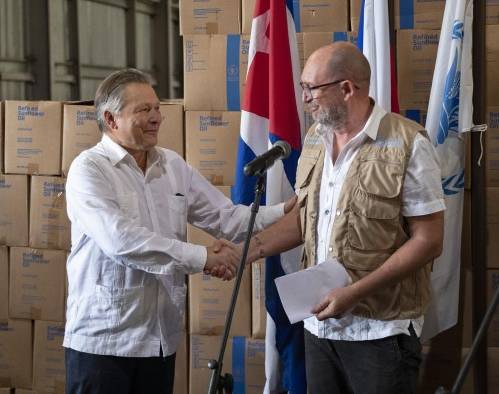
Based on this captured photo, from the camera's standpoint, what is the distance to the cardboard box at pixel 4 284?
3.48 meters

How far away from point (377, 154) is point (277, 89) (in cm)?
85

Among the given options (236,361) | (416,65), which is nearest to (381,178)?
(416,65)

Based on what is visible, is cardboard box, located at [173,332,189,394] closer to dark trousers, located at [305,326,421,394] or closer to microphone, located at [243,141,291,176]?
dark trousers, located at [305,326,421,394]

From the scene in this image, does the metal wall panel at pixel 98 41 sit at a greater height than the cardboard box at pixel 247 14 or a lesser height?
greater

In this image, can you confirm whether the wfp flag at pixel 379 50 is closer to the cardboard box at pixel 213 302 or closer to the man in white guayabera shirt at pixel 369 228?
the man in white guayabera shirt at pixel 369 228

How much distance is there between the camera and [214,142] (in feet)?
10.4

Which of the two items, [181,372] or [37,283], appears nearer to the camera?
[181,372]

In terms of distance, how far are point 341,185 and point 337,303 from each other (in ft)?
0.98

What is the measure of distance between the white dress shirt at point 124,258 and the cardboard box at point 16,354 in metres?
1.27

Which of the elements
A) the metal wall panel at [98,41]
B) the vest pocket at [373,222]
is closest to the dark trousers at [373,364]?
the vest pocket at [373,222]

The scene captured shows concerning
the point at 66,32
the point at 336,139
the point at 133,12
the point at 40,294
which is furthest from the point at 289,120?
the point at 133,12

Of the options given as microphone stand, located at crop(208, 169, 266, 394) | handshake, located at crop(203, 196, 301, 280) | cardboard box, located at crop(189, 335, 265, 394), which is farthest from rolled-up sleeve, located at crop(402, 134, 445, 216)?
cardboard box, located at crop(189, 335, 265, 394)

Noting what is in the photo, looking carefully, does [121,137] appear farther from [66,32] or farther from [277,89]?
[66,32]

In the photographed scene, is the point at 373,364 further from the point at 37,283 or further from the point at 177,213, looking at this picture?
the point at 37,283
